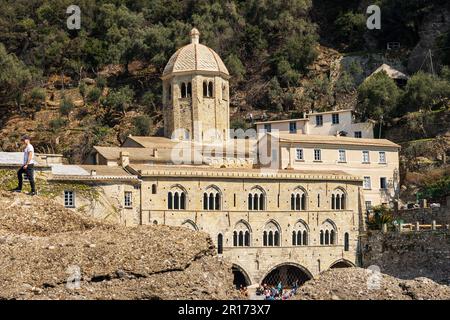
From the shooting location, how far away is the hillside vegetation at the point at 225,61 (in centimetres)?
10106

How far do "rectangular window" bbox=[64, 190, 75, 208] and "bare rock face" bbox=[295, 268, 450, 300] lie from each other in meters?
26.6

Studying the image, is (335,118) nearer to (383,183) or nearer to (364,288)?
(383,183)

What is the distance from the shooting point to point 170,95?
88.3 m

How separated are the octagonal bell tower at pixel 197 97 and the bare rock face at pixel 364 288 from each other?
4544cm

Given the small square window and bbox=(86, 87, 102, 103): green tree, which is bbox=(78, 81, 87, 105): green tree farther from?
the small square window

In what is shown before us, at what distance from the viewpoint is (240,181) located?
73.9m

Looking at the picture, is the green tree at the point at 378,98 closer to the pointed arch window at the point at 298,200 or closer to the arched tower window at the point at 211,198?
the pointed arch window at the point at 298,200

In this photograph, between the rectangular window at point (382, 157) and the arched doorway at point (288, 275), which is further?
the rectangular window at point (382, 157)

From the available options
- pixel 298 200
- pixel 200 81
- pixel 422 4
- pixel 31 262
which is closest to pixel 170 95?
pixel 200 81

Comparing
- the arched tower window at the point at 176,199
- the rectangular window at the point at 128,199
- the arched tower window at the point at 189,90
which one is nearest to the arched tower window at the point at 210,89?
the arched tower window at the point at 189,90

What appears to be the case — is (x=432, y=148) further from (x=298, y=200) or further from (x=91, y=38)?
(x=91, y=38)

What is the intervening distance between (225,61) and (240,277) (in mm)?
41567

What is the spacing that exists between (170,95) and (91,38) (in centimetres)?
3538

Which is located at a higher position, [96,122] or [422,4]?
[422,4]
